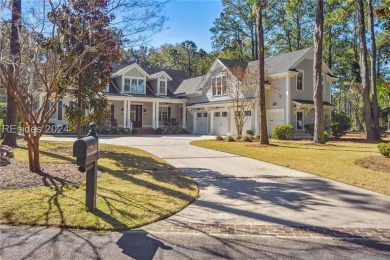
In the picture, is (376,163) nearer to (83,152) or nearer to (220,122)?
(83,152)

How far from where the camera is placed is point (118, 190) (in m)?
6.46

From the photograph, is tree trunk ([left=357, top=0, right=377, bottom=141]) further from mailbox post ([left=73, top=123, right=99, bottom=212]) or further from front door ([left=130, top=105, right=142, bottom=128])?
mailbox post ([left=73, top=123, right=99, bottom=212])

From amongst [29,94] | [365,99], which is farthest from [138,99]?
[29,94]

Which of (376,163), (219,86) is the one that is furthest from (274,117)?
(376,163)

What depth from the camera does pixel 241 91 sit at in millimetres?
23641

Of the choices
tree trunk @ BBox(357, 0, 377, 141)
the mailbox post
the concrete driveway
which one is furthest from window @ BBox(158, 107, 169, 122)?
the mailbox post

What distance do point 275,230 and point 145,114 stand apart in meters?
27.8

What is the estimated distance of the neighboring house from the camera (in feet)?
81.1

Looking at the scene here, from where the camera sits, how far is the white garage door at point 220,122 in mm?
27364

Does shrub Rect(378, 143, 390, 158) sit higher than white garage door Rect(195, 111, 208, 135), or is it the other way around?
white garage door Rect(195, 111, 208, 135)

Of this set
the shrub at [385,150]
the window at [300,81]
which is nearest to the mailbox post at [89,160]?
the shrub at [385,150]

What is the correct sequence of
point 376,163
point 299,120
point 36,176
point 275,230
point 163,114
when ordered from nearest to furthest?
point 275,230 → point 36,176 → point 376,163 → point 299,120 → point 163,114

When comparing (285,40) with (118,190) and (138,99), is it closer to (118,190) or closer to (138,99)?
(138,99)

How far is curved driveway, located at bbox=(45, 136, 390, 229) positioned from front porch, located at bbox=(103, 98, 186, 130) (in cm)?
1977
